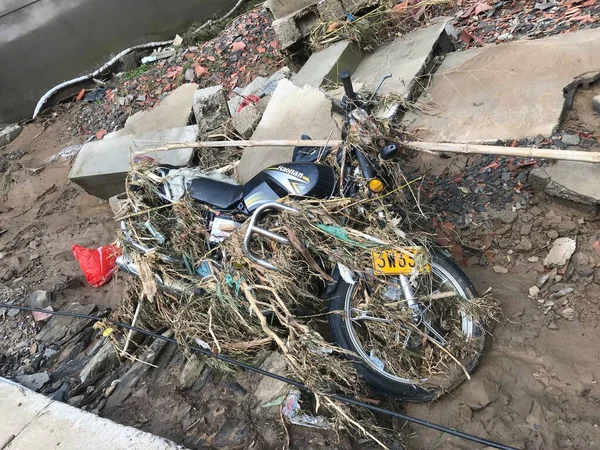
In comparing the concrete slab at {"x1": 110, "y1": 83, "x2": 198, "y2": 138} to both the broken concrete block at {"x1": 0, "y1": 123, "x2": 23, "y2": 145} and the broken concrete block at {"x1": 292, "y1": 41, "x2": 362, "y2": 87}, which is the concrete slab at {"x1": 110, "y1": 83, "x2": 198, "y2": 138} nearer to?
the broken concrete block at {"x1": 292, "y1": 41, "x2": 362, "y2": 87}

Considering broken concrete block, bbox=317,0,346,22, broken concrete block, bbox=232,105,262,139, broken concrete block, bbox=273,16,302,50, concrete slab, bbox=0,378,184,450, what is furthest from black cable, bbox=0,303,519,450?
broken concrete block, bbox=317,0,346,22

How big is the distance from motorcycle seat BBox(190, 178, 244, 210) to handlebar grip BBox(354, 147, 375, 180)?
0.89m

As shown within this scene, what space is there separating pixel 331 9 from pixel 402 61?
1.28 meters

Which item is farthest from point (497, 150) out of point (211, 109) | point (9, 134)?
point (9, 134)

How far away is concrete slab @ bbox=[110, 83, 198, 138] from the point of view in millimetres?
6051

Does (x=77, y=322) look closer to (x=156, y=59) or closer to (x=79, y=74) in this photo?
(x=156, y=59)

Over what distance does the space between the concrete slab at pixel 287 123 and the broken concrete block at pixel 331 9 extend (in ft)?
4.18

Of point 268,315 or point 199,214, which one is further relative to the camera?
point 199,214

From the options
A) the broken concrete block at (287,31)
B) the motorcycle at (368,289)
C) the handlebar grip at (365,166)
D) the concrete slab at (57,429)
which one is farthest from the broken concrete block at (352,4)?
the concrete slab at (57,429)

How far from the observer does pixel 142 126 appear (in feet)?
20.8

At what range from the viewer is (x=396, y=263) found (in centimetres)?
270

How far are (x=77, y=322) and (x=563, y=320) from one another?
3983 mm

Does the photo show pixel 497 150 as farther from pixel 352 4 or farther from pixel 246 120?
pixel 352 4

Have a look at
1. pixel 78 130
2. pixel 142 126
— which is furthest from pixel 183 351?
pixel 78 130
